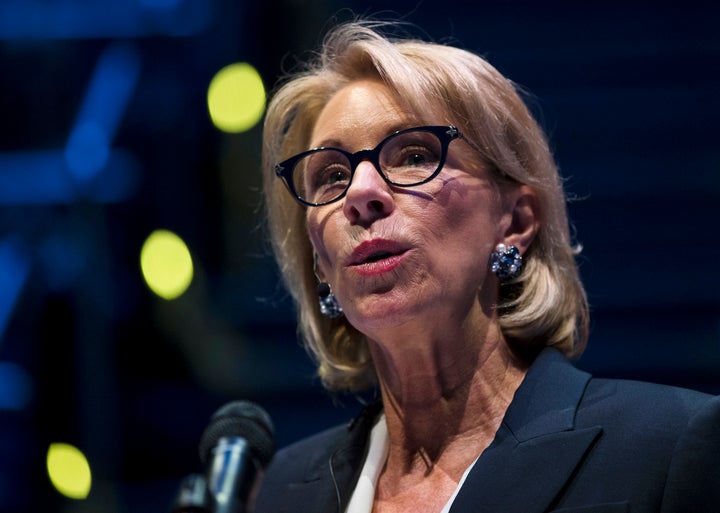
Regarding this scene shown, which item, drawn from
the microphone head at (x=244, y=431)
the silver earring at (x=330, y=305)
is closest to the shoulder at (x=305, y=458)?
the silver earring at (x=330, y=305)

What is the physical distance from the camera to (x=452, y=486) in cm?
195

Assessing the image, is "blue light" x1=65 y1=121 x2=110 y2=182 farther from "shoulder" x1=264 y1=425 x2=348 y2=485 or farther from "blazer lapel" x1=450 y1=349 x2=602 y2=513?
"blazer lapel" x1=450 y1=349 x2=602 y2=513

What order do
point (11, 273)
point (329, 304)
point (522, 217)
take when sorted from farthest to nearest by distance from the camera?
point (11, 273), point (329, 304), point (522, 217)

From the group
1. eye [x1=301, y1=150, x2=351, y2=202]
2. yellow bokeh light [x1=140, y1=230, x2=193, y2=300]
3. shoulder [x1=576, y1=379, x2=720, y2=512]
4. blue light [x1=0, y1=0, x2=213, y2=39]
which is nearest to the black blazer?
shoulder [x1=576, y1=379, x2=720, y2=512]

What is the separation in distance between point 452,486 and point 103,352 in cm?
216

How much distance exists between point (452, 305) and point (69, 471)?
211 centimetres

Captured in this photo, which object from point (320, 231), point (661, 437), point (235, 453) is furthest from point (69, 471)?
point (661, 437)

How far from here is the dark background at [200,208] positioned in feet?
12.4

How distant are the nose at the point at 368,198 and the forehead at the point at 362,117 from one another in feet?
0.32

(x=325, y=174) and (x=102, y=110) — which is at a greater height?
(x=102, y=110)

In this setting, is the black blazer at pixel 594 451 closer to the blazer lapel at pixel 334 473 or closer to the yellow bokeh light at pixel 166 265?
the blazer lapel at pixel 334 473

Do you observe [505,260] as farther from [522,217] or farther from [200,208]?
[200,208]

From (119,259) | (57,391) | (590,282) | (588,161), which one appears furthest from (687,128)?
(57,391)

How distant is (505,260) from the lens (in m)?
2.10
